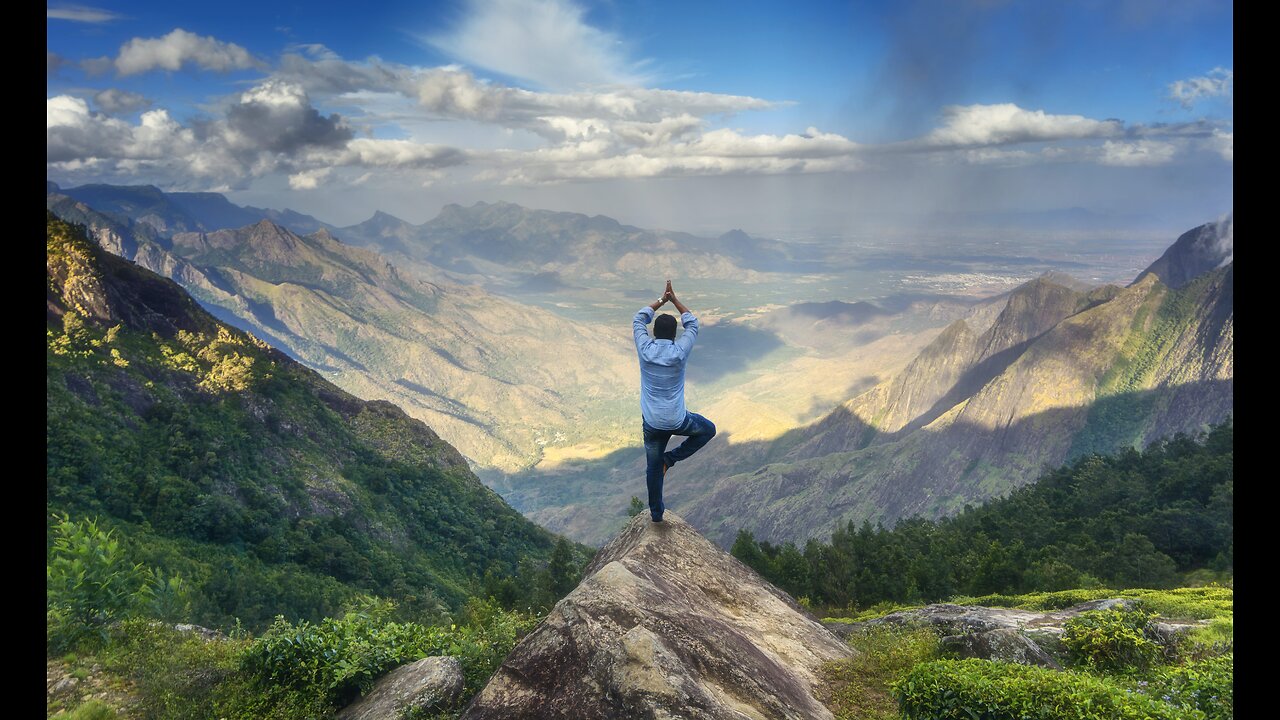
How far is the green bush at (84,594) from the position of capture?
13555mm

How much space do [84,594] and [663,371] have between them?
42.8 feet

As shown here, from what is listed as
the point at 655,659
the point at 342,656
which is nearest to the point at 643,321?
the point at 655,659

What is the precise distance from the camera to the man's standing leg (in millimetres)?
13453

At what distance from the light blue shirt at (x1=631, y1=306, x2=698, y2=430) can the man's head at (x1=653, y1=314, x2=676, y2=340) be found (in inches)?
6.3

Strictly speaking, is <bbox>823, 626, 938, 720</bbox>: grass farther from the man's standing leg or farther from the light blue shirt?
the light blue shirt

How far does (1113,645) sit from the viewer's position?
13141mm

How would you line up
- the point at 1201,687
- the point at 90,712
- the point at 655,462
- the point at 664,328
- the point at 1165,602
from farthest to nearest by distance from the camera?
the point at 1165,602, the point at 655,462, the point at 664,328, the point at 90,712, the point at 1201,687

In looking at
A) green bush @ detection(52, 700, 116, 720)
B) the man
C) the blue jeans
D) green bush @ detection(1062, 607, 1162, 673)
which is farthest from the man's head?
green bush @ detection(52, 700, 116, 720)

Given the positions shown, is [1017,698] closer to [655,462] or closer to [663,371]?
[663,371]

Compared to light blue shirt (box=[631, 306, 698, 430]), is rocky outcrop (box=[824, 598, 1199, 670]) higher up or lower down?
lower down

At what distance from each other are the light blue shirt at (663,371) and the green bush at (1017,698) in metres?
5.93

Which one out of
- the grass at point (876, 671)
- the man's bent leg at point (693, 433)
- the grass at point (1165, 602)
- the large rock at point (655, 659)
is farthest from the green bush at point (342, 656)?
the grass at point (1165, 602)
